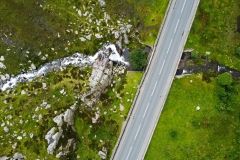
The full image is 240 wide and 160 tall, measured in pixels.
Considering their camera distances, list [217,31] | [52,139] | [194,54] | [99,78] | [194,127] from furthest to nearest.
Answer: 1. [217,31]
2. [99,78]
3. [194,127]
4. [194,54]
5. [52,139]

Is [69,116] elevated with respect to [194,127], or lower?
lower

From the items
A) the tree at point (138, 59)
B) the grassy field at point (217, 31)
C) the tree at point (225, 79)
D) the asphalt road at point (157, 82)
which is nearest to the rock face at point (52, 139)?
the asphalt road at point (157, 82)

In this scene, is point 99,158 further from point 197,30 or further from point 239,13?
point 239,13

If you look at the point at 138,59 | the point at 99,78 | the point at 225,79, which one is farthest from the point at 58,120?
the point at 225,79

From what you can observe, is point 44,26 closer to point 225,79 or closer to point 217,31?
point 217,31

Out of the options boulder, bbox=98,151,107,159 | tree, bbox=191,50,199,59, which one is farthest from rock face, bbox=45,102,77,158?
tree, bbox=191,50,199,59

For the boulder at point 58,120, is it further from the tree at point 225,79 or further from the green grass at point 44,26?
the tree at point 225,79

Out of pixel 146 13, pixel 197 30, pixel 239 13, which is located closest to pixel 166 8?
pixel 146 13
